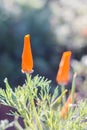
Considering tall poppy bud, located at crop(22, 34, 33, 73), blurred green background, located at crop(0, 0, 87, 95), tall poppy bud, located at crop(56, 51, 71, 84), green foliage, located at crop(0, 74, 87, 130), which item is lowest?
green foliage, located at crop(0, 74, 87, 130)

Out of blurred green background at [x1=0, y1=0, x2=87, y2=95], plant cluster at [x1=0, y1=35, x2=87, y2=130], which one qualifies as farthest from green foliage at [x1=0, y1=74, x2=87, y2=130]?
blurred green background at [x1=0, y1=0, x2=87, y2=95]

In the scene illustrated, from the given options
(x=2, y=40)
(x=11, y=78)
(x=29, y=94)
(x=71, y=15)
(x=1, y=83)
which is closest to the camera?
(x=29, y=94)

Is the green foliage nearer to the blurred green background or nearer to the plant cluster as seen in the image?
the plant cluster

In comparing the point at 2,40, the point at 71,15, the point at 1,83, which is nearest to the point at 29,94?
the point at 1,83

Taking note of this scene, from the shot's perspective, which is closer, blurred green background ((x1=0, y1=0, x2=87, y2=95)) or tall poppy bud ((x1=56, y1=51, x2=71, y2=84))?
tall poppy bud ((x1=56, y1=51, x2=71, y2=84))

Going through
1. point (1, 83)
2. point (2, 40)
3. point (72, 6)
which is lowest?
point (1, 83)

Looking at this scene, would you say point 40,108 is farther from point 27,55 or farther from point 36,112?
point 27,55

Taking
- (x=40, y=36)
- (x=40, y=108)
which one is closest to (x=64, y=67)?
(x=40, y=108)

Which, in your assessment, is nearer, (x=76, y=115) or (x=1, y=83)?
(x=76, y=115)

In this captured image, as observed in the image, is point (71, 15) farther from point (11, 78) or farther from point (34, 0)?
point (11, 78)
